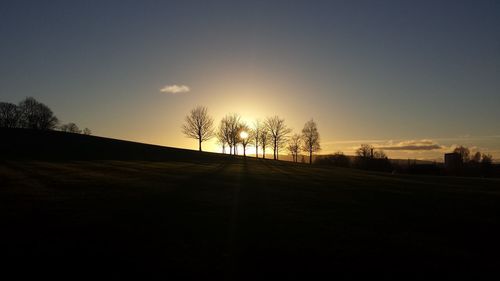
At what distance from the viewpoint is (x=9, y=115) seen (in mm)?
118125

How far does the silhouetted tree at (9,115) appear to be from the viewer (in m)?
116

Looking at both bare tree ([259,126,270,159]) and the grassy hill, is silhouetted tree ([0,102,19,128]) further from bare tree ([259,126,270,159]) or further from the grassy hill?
the grassy hill

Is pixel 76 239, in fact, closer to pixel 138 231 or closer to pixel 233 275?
pixel 138 231

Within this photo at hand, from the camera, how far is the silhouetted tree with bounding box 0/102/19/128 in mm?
115812

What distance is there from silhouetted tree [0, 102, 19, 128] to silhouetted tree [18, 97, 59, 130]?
1.45m

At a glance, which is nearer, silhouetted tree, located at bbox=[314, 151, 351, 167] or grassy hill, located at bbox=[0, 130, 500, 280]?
grassy hill, located at bbox=[0, 130, 500, 280]

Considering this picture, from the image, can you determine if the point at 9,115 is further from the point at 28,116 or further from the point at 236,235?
the point at 236,235

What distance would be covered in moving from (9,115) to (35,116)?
24.8ft

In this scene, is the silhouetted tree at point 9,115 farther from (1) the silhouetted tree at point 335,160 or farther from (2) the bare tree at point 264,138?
(1) the silhouetted tree at point 335,160

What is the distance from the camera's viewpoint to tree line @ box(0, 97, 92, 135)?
117 m

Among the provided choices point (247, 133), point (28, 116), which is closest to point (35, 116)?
point (28, 116)

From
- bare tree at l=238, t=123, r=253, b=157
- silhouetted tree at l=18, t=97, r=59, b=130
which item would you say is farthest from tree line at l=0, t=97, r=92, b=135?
bare tree at l=238, t=123, r=253, b=157

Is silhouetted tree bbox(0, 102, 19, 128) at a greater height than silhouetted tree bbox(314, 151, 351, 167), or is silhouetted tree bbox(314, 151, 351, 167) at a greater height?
silhouetted tree bbox(0, 102, 19, 128)

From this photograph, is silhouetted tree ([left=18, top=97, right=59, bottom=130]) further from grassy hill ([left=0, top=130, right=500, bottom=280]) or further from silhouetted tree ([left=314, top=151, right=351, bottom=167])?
grassy hill ([left=0, top=130, right=500, bottom=280])
